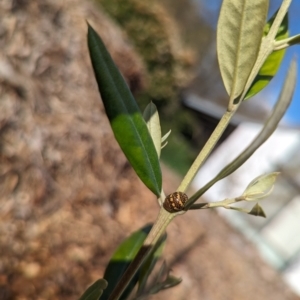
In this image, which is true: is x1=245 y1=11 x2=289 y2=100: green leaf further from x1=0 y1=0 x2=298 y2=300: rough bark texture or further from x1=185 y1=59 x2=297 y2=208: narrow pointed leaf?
x1=0 y1=0 x2=298 y2=300: rough bark texture

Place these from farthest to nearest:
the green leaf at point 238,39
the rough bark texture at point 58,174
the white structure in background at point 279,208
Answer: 1. the white structure in background at point 279,208
2. the rough bark texture at point 58,174
3. the green leaf at point 238,39

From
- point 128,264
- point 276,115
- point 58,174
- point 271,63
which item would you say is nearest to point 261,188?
point 276,115

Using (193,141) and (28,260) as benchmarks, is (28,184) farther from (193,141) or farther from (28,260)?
(193,141)

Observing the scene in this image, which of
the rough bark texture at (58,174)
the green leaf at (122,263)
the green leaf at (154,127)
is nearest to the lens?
the green leaf at (154,127)

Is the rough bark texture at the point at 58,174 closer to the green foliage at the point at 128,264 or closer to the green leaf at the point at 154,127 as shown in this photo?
the green foliage at the point at 128,264

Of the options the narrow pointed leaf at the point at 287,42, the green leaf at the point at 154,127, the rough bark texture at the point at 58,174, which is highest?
the narrow pointed leaf at the point at 287,42

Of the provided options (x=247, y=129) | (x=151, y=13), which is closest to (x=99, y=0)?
(x=151, y=13)

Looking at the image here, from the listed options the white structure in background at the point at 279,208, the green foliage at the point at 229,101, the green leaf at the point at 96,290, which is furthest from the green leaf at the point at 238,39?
the white structure in background at the point at 279,208
